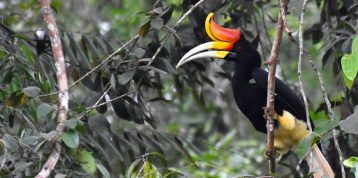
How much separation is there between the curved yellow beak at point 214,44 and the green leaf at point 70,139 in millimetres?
1035

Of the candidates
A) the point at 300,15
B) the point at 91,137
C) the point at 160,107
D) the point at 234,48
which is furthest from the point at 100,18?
the point at 300,15

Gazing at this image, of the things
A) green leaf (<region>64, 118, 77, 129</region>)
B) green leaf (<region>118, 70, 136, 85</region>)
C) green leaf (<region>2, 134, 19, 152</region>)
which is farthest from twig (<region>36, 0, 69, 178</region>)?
green leaf (<region>118, 70, 136, 85</region>)

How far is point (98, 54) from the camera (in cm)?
382

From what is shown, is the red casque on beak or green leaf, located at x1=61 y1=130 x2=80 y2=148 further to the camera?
the red casque on beak

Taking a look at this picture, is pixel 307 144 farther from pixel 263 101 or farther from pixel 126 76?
pixel 263 101

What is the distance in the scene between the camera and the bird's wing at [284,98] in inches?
152

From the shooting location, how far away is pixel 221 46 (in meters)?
3.91

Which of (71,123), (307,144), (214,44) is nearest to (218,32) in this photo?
(214,44)

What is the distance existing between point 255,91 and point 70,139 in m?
1.62

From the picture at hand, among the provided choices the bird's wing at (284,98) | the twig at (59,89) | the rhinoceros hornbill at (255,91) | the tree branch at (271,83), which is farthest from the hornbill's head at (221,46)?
the twig at (59,89)

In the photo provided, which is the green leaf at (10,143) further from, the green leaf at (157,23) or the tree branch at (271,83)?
the tree branch at (271,83)

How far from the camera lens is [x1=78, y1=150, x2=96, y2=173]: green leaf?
274 cm

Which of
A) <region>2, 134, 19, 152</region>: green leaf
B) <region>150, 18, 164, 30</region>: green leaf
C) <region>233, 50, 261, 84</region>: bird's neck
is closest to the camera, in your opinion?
<region>2, 134, 19, 152</region>: green leaf

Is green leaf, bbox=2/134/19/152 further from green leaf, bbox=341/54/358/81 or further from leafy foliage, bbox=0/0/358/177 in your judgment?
green leaf, bbox=341/54/358/81
